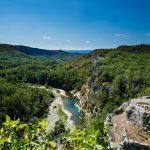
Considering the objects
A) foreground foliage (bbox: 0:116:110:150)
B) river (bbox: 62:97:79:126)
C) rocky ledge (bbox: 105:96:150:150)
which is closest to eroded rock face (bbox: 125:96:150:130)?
rocky ledge (bbox: 105:96:150:150)

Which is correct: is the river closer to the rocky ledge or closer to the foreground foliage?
the rocky ledge

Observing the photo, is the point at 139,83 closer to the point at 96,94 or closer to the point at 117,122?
the point at 96,94

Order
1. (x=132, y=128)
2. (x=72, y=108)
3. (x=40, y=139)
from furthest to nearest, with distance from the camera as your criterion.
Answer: (x=72, y=108) < (x=132, y=128) < (x=40, y=139)

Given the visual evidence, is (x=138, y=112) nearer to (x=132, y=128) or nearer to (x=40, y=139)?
(x=132, y=128)

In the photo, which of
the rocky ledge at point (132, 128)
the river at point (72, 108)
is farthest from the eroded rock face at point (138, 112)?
the river at point (72, 108)

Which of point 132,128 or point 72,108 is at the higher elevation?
point 132,128

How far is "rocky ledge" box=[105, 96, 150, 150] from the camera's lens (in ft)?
117

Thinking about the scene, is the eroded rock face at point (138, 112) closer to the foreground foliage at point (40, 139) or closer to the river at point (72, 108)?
the river at point (72, 108)

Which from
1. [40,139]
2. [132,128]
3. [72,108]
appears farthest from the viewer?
[72,108]

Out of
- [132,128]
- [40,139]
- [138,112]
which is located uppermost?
[40,139]

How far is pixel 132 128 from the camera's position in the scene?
136ft

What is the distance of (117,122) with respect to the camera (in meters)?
45.1

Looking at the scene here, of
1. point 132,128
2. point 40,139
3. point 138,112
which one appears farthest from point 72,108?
point 40,139

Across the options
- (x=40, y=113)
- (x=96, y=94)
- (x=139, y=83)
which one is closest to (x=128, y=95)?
(x=139, y=83)
